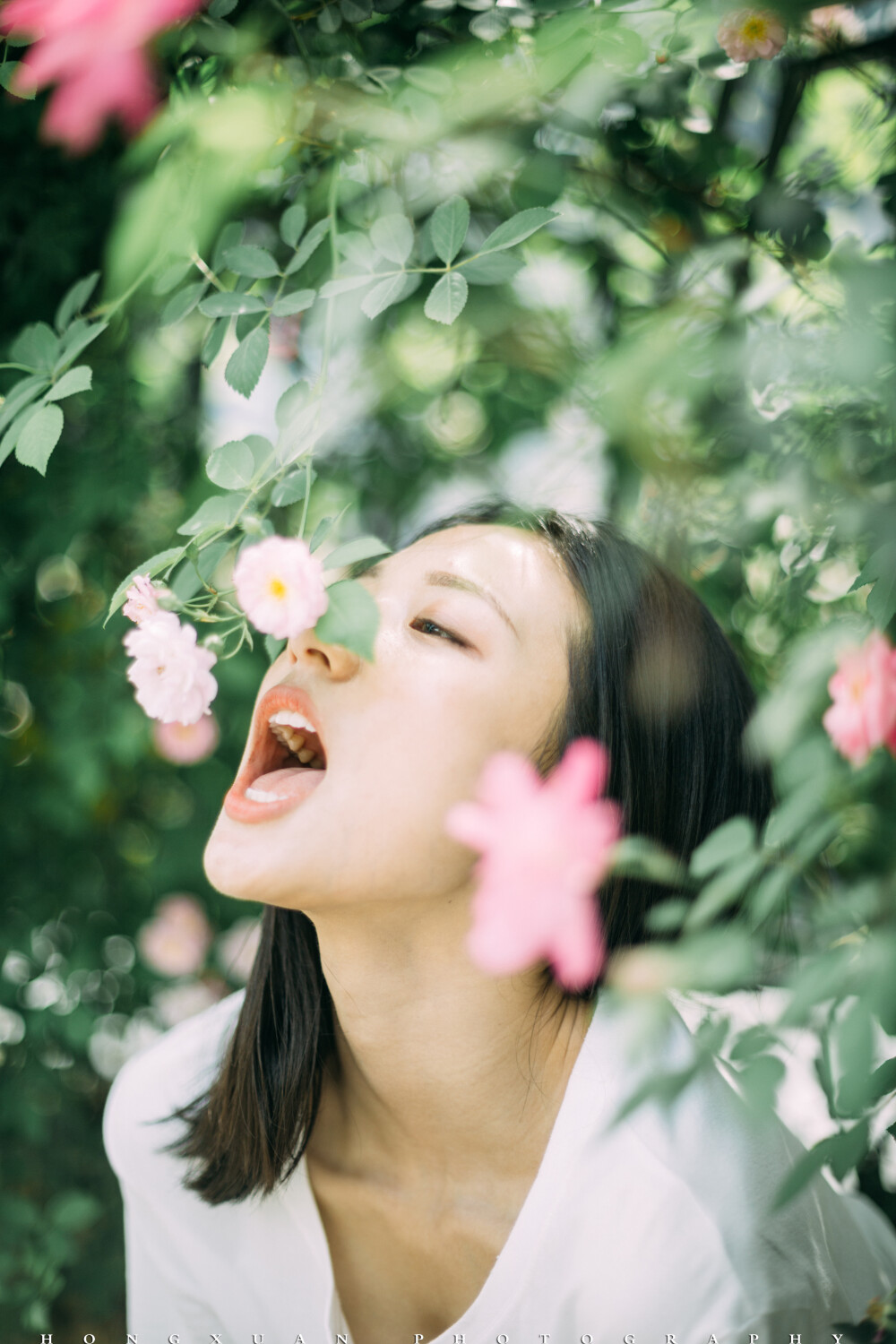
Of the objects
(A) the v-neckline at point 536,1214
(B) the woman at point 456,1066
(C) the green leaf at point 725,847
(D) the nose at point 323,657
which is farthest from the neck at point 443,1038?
(C) the green leaf at point 725,847

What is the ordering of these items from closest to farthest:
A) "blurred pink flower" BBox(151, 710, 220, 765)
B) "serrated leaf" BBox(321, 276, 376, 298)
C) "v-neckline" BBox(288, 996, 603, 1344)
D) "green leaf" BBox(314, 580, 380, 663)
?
"green leaf" BBox(314, 580, 380, 663), "serrated leaf" BBox(321, 276, 376, 298), "v-neckline" BBox(288, 996, 603, 1344), "blurred pink flower" BBox(151, 710, 220, 765)

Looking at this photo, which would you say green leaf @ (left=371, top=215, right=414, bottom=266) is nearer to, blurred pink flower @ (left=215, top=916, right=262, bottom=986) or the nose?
the nose

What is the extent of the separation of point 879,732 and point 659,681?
561 millimetres

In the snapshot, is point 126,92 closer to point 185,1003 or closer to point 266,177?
point 266,177

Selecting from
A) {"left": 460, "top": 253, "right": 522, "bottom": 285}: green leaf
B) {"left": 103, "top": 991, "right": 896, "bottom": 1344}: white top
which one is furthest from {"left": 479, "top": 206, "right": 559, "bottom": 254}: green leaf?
{"left": 103, "top": 991, "right": 896, "bottom": 1344}: white top

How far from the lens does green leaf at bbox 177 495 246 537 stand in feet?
2.56

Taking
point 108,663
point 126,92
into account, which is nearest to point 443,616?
point 126,92

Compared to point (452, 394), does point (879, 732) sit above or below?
above

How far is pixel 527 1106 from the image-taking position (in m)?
1.20

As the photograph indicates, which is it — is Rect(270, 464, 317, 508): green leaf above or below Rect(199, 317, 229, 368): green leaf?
below

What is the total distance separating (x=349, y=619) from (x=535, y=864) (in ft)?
0.76

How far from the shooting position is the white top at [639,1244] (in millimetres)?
986

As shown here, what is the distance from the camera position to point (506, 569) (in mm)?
1049

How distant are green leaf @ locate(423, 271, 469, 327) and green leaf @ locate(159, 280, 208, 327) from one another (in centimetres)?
25
